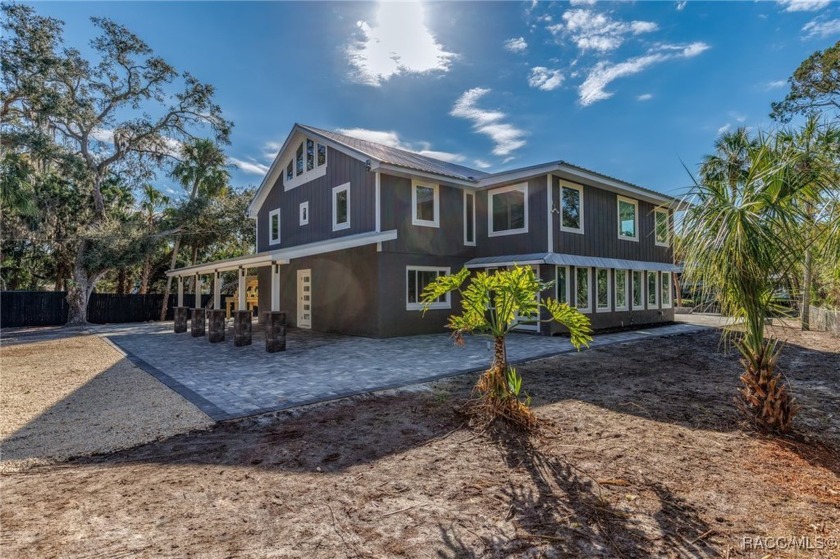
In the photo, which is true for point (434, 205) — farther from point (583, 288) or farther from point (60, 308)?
point (60, 308)

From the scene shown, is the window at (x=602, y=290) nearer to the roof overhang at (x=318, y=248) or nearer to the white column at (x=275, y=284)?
the roof overhang at (x=318, y=248)

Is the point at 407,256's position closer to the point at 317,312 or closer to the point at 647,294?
the point at 317,312

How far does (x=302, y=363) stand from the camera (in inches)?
320

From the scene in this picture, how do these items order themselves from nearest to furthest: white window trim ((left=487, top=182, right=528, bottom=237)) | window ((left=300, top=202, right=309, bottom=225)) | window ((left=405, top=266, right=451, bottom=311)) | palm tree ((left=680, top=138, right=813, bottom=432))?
palm tree ((left=680, top=138, right=813, bottom=432)), window ((left=405, top=266, right=451, bottom=311)), white window trim ((left=487, top=182, right=528, bottom=237)), window ((left=300, top=202, right=309, bottom=225))

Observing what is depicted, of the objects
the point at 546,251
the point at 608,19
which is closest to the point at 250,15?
the point at 608,19

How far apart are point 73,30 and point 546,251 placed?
2120 centimetres

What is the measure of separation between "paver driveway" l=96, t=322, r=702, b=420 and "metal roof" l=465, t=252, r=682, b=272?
2277 mm

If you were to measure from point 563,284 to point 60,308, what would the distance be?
71.2ft

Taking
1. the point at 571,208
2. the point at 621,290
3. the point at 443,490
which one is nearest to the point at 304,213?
the point at 571,208

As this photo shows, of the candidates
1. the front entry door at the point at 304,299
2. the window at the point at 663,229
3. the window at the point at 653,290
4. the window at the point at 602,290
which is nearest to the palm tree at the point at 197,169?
the front entry door at the point at 304,299

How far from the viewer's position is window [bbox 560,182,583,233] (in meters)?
12.5

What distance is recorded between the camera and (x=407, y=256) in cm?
1227

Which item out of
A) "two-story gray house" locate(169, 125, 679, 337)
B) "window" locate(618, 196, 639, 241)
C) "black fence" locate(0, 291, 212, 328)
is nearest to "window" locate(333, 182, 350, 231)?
"two-story gray house" locate(169, 125, 679, 337)

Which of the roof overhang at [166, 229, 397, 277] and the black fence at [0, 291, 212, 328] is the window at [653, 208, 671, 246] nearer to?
the roof overhang at [166, 229, 397, 277]
